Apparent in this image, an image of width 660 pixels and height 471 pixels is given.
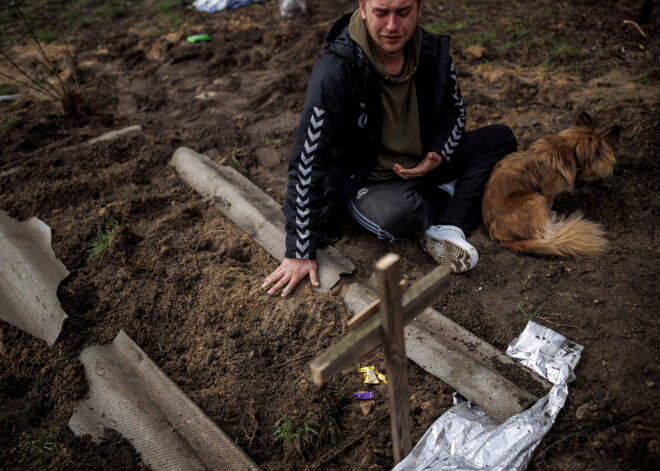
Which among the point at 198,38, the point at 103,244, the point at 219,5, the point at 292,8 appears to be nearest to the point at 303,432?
the point at 103,244

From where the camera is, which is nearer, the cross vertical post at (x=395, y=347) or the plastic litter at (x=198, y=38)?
the cross vertical post at (x=395, y=347)

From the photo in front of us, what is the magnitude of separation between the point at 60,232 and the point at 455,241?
280cm

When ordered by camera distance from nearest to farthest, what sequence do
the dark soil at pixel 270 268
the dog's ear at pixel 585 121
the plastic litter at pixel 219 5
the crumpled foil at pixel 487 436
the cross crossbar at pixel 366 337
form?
the cross crossbar at pixel 366 337 → the crumpled foil at pixel 487 436 → the dark soil at pixel 270 268 → the dog's ear at pixel 585 121 → the plastic litter at pixel 219 5

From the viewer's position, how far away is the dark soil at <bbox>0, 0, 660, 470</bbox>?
229 cm

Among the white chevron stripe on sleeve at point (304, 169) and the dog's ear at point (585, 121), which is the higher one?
the white chevron stripe on sleeve at point (304, 169)

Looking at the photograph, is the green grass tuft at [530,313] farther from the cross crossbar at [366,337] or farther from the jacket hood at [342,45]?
the jacket hood at [342,45]

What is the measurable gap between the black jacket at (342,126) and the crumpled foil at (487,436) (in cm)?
125

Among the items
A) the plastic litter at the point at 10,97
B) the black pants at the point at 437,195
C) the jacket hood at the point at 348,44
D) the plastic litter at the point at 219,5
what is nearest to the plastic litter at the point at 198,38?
the plastic litter at the point at 219,5

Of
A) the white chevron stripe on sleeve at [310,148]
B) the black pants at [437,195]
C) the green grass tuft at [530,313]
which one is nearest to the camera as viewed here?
the green grass tuft at [530,313]

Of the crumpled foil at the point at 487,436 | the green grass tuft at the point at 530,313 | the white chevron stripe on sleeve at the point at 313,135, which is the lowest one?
the green grass tuft at the point at 530,313

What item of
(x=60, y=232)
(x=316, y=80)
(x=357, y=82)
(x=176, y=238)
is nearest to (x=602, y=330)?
(x=357, y=82)

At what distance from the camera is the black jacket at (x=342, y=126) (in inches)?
109

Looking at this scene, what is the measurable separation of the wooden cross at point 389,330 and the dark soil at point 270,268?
0.66m

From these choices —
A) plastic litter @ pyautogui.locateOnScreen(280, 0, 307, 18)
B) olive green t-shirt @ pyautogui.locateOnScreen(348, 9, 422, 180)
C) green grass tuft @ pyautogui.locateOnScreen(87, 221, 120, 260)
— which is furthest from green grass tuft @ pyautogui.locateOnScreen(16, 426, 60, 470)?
plastic litter @ pyautogui.locateOnScreen(280, 0, 307, 18)
